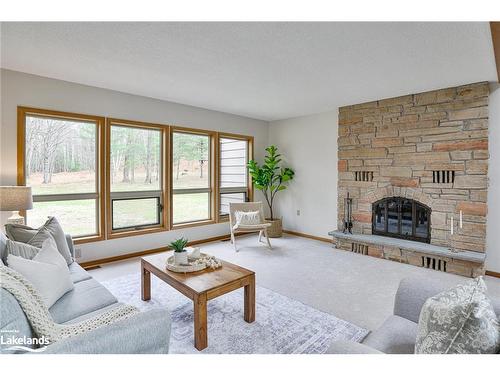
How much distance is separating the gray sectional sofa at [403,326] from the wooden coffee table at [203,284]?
1048mm

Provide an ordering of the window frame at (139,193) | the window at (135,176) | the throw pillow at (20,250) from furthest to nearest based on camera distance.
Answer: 1. the window at (135,176)
2. the window frame at (139,193)
3. the throw pillow at (20,250)

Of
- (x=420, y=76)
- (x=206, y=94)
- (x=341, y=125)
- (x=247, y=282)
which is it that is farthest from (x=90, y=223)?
(x=420, y=76)

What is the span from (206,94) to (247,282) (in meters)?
2.79

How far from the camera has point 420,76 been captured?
3.16 m

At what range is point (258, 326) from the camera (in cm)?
220

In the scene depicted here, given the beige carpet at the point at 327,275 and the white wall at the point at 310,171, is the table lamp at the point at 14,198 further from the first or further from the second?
the white wall at the point at 310,171

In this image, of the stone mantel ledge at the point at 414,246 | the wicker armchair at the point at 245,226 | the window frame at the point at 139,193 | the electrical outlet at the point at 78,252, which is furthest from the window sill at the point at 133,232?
the stone mantel ledge at the point at 414,246

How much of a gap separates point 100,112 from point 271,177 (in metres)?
3.16

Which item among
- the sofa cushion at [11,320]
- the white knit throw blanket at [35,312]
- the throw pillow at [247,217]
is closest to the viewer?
the sofa cushion at [11,320]

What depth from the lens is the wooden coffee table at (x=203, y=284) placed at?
191 cm

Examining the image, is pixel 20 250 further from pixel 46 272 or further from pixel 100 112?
pixel 100 112

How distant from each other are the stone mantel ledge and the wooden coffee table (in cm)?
257

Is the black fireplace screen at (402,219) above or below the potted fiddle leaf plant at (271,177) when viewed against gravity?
below

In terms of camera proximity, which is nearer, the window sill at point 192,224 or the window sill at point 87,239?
the window sill at point 87,239
